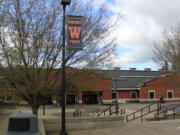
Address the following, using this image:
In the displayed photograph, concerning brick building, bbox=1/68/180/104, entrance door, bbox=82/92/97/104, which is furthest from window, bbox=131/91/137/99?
entrance door, bbox=82/92/97/104

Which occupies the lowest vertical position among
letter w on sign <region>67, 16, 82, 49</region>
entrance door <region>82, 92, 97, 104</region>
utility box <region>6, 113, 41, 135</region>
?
entrance door <region>82, 92, 97, 104</region>

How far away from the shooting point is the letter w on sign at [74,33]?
8500 mm

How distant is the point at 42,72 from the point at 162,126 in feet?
22.5

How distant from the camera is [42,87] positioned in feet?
29.3

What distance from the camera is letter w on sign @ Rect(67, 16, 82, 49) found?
850 cm

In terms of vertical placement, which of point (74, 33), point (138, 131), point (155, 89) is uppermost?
point (74, 33)

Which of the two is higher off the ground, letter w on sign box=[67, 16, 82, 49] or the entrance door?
letter w on sign box=[67, 16, 82, 49]

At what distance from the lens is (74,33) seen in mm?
8586

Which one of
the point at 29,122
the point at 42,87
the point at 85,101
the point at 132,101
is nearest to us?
the point at 29,122

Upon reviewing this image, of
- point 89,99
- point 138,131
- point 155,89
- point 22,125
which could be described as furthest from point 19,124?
point 155,89

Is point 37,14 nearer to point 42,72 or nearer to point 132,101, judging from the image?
point 42,72

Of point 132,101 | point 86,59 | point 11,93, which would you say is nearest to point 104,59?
point 86,59

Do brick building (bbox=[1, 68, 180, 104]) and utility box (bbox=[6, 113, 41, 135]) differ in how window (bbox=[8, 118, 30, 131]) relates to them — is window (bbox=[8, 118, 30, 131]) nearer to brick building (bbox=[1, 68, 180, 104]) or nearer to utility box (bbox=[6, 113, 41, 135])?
utility box (bbox=[6, 113, 41, 135])

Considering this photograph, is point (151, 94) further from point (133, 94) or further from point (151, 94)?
point (133, 94)
